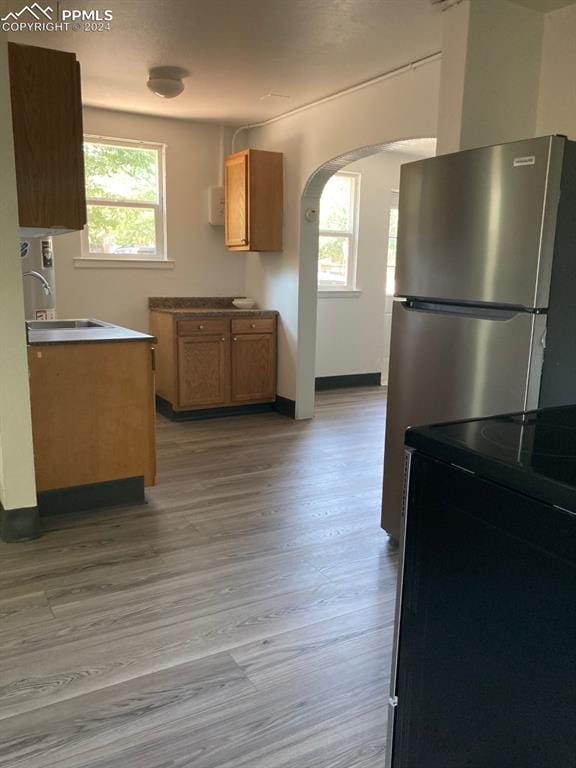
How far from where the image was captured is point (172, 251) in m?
5.47

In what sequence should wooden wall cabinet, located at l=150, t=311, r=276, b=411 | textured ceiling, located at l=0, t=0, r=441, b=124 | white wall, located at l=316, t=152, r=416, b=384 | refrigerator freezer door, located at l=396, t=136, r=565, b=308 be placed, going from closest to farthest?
refrigerator freezer door, located at l=396, t=136, r=565, b=308 < textured ceiling, located at l=0, t=0, r=441, b=124 < wooden wall cabinet, located at l=150, t=311, r=276, b=411 < white wall, located at l=316, t=152, r=416, b=384

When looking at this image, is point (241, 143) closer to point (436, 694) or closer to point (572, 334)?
point (572, 334)

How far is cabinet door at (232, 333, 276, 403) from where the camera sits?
5191 millimetres

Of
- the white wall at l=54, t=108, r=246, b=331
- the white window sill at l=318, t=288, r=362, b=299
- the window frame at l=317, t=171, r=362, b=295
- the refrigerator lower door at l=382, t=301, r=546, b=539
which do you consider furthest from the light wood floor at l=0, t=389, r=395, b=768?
the window frame at l=317, t=171, r=362, b=295

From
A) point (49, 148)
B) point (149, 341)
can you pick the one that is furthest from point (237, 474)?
point (49, 148)

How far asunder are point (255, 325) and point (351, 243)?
69.3 inches

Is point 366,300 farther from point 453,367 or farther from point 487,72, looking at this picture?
point 453,367

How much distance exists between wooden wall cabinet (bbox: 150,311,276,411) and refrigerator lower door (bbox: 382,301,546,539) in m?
2.56

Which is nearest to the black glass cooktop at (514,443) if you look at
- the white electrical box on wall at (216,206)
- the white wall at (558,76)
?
the white wall at (558,76)

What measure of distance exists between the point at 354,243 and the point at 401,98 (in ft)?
8.83

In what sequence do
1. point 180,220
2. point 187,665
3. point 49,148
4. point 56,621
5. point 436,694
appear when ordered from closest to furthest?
1. point 436,694
2. point 187,665
3. point 56,621
4. point 49,148
5. point 180,220

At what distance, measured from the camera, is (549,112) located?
2.84 metres

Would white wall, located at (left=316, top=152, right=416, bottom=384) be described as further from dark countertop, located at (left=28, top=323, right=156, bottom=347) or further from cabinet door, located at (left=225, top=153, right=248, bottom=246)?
dark countertop, located at (left=28, top=323, right=156, bottom=347)

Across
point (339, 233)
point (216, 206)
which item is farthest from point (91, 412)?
point (339, 233)
